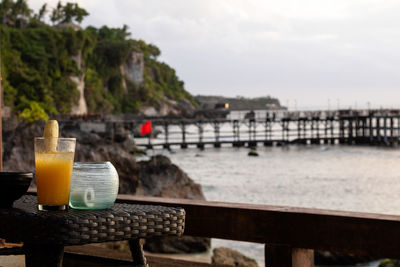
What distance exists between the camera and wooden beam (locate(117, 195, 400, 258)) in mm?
1771

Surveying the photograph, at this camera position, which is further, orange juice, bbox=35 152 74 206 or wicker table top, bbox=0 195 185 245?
orange juice, bbox=35 152 74 206

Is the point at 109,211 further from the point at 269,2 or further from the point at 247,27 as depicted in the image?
the point at 247,27

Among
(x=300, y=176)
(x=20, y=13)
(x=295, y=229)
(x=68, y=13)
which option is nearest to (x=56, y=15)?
(x=68, y=13)

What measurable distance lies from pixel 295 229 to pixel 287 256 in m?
0.10

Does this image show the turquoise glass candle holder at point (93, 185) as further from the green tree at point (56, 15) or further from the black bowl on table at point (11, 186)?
the green tree at point (56, 15)

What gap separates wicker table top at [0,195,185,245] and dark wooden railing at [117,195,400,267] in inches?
22.6

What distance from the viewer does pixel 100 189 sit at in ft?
4.70

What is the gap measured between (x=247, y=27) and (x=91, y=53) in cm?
6599

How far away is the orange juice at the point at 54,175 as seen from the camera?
140 cm

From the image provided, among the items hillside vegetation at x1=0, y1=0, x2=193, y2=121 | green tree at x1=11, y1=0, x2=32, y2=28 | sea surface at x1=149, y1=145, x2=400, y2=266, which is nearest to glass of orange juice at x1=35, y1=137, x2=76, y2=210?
sea surface at x1=149, y1=145, x2=400, y2=266

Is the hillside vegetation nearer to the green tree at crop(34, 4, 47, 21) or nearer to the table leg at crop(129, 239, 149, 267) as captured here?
the green tree at crop(34, 4, 47, 21)

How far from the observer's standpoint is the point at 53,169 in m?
1.41

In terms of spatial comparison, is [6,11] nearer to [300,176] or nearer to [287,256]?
[300,176]

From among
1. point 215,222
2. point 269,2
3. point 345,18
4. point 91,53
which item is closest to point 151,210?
point 215,222
